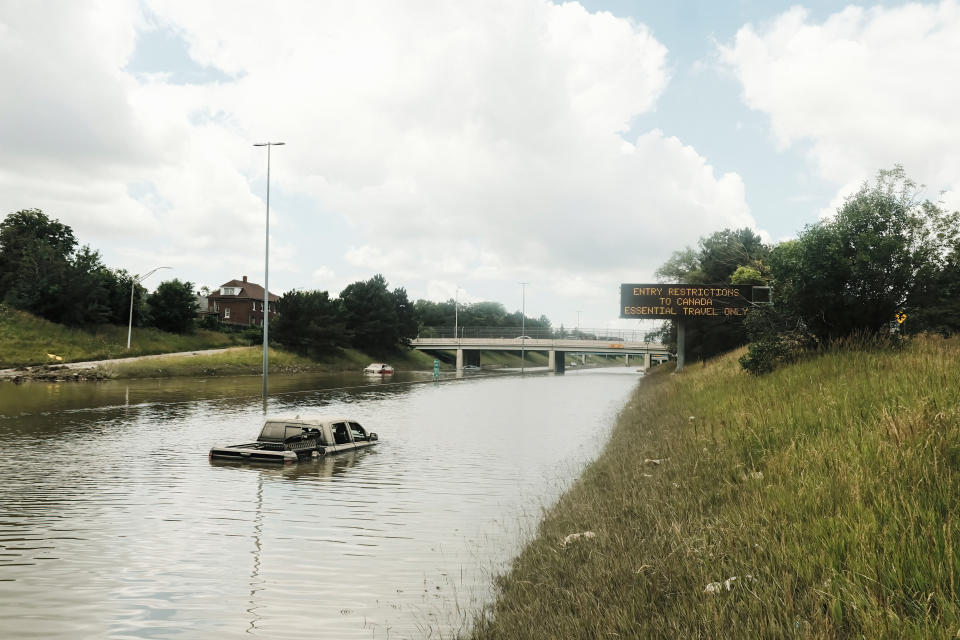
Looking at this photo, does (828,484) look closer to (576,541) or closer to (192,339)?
(576,541)

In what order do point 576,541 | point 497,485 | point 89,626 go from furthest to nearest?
point 497,485, point 576,541, point 89,626

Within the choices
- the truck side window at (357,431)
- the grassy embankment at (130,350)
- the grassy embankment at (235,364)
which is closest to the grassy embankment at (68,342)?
the grassy embankment at (130,350)

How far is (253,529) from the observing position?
1182cm

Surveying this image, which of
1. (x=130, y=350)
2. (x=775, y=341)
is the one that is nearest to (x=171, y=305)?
(x=130, y=350)

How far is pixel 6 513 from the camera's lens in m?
12.5

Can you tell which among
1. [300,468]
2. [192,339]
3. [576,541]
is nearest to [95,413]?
[300,468]

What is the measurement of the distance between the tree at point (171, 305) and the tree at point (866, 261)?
254ft

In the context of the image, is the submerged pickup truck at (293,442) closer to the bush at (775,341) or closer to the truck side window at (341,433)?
the truck side window at (341,433)

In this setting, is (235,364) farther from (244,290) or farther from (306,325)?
(244,290)

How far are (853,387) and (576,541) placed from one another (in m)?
8.17

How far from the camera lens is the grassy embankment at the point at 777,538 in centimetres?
527

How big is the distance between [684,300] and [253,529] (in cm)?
4638

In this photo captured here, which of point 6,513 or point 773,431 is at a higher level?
point 773,431

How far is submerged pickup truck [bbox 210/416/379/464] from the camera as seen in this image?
1855 centimetres
